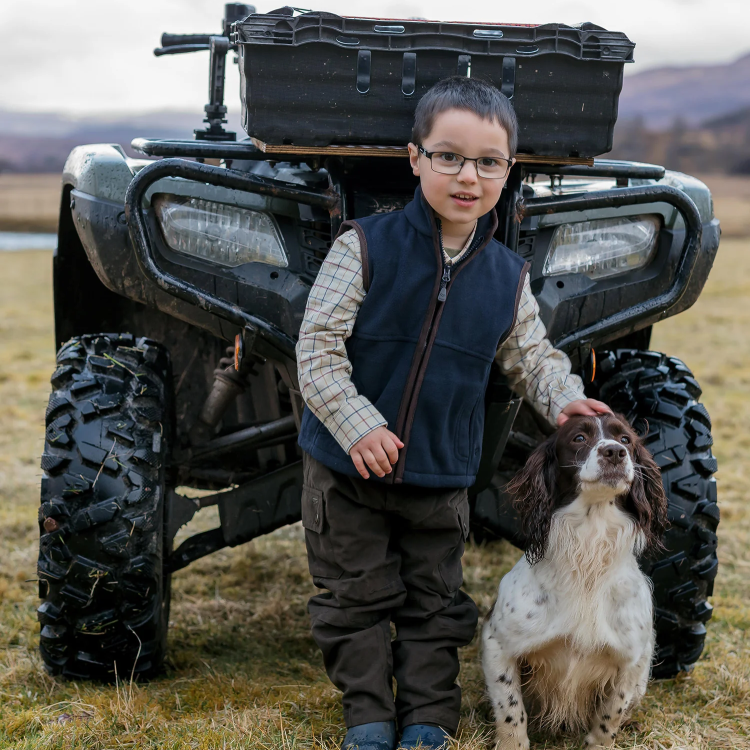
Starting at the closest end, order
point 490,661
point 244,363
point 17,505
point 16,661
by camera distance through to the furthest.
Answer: point 490,661, point 244,363, point 16,661, point 17,505

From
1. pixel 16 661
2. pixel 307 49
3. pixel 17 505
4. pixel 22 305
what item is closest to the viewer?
pixel 307 49

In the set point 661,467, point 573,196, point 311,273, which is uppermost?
point 573,196

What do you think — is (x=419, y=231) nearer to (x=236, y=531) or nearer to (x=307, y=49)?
(x=307, y=49)

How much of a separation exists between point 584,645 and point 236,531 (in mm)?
1150

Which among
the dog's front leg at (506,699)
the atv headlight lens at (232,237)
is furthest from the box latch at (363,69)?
the dog's front leg at (506,699)

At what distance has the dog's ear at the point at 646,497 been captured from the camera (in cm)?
261

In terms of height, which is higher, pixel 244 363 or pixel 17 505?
pixel 244 363

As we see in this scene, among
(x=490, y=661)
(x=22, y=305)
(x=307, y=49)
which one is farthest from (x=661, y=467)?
(x=22, y=305)

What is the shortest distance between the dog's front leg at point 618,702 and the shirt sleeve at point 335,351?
0.97 metres

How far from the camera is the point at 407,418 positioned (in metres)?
2.57

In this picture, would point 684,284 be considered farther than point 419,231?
Yes

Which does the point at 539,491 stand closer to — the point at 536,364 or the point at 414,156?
the point at 536,364

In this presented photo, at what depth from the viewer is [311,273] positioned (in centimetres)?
279

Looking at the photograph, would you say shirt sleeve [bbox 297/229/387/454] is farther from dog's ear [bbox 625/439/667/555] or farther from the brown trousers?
dog's ear [bbox 625/439/667/555]
